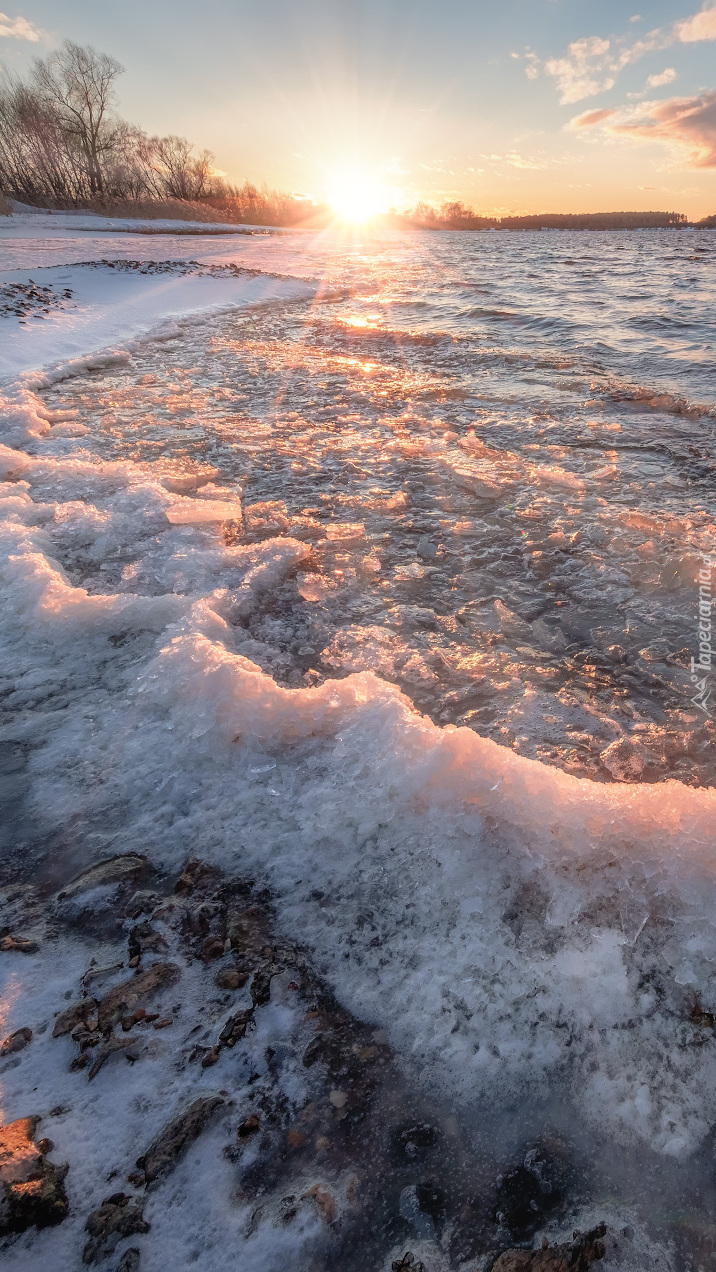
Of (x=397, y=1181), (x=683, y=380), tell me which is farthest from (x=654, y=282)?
(x=397, y=1181)

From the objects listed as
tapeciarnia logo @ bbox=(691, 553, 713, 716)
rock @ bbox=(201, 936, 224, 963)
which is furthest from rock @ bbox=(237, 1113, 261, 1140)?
tapeciarnia logo @ bbox=(691, 553, 713, 716)

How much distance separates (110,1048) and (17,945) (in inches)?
18.2

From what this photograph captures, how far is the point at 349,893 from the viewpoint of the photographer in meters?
1.81

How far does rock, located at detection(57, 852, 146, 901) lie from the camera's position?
5.98 ft

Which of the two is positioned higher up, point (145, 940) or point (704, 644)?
point (704, 644)

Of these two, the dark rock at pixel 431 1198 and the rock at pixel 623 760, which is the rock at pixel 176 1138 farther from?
the rock at pixel 623 760

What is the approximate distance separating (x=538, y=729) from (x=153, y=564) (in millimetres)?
2533

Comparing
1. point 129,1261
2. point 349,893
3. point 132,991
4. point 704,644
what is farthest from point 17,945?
point 704,644

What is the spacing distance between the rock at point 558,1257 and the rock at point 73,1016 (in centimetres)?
110

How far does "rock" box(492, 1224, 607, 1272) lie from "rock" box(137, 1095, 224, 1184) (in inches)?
27.0

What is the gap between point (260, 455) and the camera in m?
5.20

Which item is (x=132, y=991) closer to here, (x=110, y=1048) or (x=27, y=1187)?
(x=110, y=1048)

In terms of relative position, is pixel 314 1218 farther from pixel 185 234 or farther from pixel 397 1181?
pixel 185 234

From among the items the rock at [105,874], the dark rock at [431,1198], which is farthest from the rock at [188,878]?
the dark rock at [431,1198]
